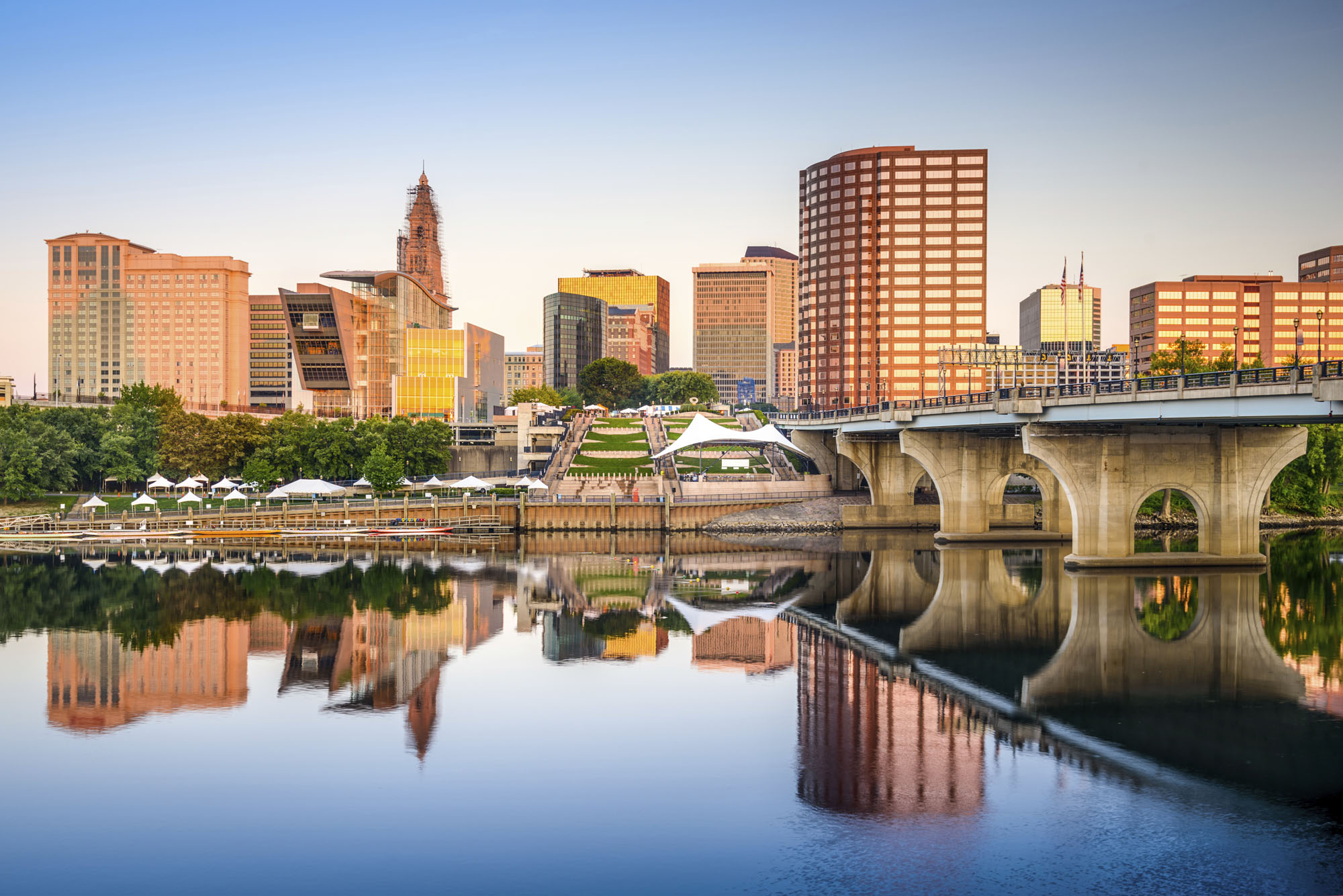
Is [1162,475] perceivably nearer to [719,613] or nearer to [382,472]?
[719,613]

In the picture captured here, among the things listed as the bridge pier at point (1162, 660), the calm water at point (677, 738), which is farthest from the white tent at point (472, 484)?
the bridge pier at point (1162, 660)

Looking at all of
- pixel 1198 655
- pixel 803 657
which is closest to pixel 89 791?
pixel 803 657

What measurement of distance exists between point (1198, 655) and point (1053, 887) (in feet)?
85.8

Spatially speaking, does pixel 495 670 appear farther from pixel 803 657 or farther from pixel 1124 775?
pixel 1124 775

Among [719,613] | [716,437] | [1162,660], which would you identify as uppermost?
[716,437]

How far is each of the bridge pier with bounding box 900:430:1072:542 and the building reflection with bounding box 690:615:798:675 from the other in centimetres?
3717

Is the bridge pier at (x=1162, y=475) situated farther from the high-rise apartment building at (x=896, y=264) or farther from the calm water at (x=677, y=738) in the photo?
the high-rise apartment building at (x=896, y=264)

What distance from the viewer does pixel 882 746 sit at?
33.9 meters

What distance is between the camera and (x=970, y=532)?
89125 mm

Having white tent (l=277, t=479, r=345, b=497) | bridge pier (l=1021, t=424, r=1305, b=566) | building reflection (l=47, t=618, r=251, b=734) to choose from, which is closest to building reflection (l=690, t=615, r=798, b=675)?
building reflection (l=47, t=618, r=251, b=734)

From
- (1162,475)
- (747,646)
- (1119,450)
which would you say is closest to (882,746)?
(747,646)

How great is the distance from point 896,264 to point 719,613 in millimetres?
138278

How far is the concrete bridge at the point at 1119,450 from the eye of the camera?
53.5m

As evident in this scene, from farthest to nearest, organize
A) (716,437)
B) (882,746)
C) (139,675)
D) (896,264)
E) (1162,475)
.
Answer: (896,264)
(716,437)
(1162,475)
(139,675)
(882,746)
